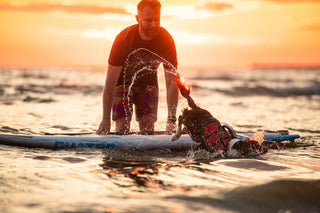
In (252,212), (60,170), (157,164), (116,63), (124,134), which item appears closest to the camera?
(252,212)

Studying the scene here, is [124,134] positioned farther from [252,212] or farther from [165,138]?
[252,212]

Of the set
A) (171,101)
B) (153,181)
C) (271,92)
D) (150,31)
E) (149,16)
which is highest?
(149,16)

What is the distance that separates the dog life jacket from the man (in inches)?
58.3

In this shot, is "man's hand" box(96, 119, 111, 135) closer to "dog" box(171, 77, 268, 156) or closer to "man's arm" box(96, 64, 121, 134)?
"man's arm" box(96, 64, 121, 134)

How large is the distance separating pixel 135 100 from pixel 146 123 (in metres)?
0.52

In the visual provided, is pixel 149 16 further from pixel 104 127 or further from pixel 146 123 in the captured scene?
pixel 146 123

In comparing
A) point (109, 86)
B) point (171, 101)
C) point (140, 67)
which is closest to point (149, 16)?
point (140, 67)

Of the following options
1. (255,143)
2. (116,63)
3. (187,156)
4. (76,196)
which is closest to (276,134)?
(255,143)

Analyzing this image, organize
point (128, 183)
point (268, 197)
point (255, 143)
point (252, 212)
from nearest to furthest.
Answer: point (252, 212), point (268, 197), point (128, 183), point (255, 143)

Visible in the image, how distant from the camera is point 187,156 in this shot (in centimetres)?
518

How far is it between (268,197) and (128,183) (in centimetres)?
137

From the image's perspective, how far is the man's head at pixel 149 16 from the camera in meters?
5.28

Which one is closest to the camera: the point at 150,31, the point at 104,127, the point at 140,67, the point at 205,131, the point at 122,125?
the point at 205,131

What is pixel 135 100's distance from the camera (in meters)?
6.25
